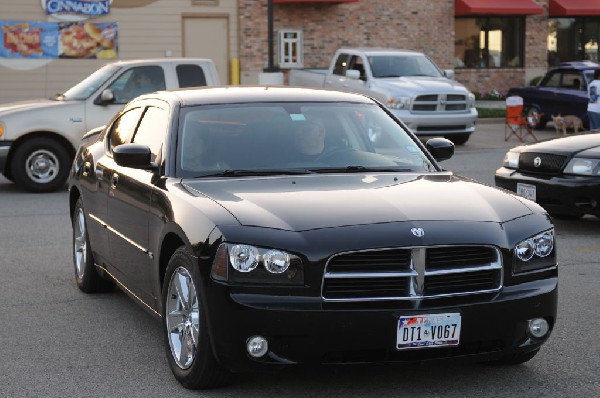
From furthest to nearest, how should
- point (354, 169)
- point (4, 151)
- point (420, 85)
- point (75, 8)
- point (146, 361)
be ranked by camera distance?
1. point (75, 8)
2. point (420, 85)
3. point (4, 151)
4. point (354, 169)
5. point (146, 361)

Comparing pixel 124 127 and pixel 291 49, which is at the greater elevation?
pixel 291 49

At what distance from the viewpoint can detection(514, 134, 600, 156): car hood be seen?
11328 millimetres

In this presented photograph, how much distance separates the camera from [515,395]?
5.52 m

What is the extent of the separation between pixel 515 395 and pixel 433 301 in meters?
0.69

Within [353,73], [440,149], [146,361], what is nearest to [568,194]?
[440,149]

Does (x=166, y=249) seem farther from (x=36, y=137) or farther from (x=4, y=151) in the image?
(x=36, y=137)

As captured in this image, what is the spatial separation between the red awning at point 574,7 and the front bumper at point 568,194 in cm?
2692

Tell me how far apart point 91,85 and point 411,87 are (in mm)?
8175

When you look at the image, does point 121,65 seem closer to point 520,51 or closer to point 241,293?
point 241,293

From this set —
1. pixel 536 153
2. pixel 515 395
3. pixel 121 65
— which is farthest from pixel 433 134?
pixel 515 395

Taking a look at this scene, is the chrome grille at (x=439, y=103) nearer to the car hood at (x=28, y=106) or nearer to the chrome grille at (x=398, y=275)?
the car hood at (x=28, y=106)

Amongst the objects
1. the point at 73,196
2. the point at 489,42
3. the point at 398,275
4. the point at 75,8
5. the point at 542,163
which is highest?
the point at 75,8

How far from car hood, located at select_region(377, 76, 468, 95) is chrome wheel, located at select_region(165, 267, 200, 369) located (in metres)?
16.6

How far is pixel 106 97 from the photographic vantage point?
15.5 meters
